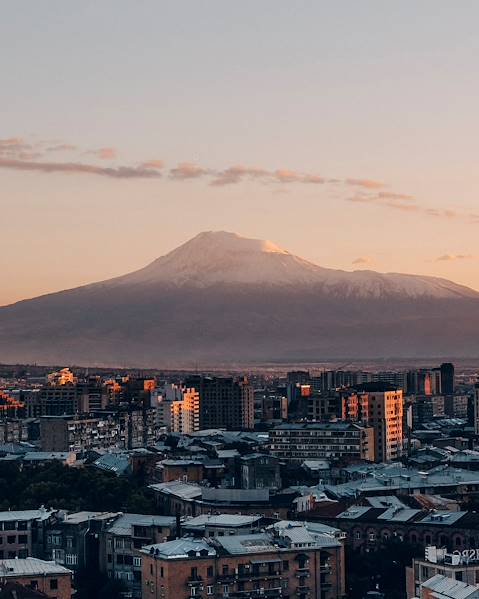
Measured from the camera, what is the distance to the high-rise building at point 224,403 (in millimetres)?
168250

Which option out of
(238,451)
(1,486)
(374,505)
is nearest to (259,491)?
(374,505)

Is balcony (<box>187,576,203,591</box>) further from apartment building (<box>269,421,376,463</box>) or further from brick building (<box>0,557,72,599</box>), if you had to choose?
apartment building (<box>269,421,376,463</box>)

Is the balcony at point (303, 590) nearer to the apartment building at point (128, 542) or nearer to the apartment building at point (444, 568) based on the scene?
the apartment building at point (444, 568)

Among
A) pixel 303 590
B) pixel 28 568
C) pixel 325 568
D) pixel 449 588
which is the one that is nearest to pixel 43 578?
pixel 28 568

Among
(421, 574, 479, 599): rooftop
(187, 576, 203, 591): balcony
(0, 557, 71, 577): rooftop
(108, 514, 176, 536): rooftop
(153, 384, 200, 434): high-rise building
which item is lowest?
(187, 576, 203, 591): balcony

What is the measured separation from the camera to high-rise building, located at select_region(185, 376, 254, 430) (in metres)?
168

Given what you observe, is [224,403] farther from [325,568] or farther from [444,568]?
[444,568]

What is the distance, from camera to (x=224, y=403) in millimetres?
169750

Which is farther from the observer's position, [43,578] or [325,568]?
[325,568]

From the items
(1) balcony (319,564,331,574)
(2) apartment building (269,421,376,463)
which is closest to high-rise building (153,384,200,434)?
(2) apartment building (269,421,376,463)

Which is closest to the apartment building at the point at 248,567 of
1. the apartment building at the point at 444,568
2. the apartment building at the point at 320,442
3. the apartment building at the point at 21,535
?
the apartment building at the point at 444,568

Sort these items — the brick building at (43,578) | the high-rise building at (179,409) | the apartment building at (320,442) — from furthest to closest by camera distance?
1. the high-rise building at (179,409)
2. the apartment building at (320,442)
3. the brick building at (43,578)

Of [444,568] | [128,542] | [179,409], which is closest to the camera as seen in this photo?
[444,568]

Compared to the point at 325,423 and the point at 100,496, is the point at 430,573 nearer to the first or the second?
the point at 100,496
